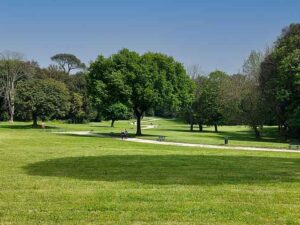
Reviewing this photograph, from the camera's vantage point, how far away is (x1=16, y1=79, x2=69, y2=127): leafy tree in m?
78.2

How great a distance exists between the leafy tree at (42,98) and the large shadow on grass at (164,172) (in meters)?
58.2

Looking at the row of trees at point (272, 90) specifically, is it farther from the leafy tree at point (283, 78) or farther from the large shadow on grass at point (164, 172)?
the large shadow on grass at point (164, 172)

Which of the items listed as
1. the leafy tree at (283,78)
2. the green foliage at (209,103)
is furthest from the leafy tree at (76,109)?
the leafy tree at (283,78)

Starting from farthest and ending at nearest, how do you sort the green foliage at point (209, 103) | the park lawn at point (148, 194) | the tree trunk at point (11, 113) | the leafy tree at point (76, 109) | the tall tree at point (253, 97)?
the leafy tree at point (76, 109), the tree trunk at point (11, 113), the green foliage at point (209, 103), the tall tree at point (253, 97), the park lawn at point (148, 194)

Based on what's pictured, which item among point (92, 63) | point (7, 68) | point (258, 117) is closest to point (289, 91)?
point (258, 117)

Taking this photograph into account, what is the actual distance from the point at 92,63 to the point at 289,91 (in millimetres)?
24014

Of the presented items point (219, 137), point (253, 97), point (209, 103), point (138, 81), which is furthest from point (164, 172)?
point (209, 103)

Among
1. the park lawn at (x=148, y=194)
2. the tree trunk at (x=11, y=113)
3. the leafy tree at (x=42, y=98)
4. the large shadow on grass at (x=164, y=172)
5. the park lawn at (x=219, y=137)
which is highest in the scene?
the leafy tree at (x=42, y=98)

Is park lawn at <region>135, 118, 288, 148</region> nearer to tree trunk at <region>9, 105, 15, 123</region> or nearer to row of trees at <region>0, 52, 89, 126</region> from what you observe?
row of trees at <region>0, 52, 89, 126</region>

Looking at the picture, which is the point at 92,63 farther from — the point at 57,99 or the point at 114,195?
the point at 114,195

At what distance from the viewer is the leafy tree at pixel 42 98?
78.2 metres

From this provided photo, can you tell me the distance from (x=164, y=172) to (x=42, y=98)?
212ft

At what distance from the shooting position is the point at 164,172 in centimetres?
1716

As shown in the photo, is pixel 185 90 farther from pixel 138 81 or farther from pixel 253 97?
pixel 253 97
